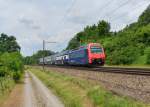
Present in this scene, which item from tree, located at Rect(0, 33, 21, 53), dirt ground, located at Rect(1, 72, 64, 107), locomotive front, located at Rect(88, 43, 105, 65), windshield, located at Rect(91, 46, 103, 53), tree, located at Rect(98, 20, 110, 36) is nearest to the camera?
dirt ground, located at Rect(1, 72, 64, 107)

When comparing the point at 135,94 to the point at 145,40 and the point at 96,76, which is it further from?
the point at 145,40

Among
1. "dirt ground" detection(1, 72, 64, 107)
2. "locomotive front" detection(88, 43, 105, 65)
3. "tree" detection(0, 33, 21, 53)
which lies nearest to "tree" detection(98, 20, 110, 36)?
"tree" detection(0, 33, 21, 53)

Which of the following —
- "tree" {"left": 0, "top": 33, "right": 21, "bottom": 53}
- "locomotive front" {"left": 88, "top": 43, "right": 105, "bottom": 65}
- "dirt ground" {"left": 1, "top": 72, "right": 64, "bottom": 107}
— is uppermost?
"tree" {"left": 0, "top": 33, "right": 21, "bottom": 53}

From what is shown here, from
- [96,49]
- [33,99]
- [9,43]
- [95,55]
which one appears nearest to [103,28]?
[9,43]

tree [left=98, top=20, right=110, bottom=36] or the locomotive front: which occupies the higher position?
tree [left=98, top=20, right=110, bottom=36]

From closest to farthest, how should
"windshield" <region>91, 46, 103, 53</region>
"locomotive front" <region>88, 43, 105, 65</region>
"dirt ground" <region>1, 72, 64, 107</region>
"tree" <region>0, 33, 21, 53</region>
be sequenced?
"dirt ground" <region>1, 72, 64, 107</region> < "locomotive front" <region>88, 43, 105, 65</region> < "windshield" <region>91, 46, 103, 53</region> < "tree" <region>0, 33, 21, 53</region>

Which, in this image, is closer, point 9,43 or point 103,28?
point 103,28

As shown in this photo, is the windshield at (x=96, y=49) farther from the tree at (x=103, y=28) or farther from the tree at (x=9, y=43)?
the tree at (x=9, y=43)

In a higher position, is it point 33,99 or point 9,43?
point 9,43

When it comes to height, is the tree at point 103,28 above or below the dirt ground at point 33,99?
above

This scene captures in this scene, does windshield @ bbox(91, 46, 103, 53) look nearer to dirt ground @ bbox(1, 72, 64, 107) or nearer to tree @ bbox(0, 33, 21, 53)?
dirt ground @ bbox(1, 72, 64, 107)

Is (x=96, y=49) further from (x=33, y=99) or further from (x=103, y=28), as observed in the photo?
(x=103, y=28)

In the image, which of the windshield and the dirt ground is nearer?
the dirt ground

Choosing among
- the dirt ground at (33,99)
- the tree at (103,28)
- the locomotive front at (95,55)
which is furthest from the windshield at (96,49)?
the tree at (103,28)
